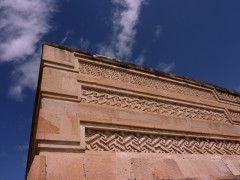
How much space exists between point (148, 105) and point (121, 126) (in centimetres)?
85

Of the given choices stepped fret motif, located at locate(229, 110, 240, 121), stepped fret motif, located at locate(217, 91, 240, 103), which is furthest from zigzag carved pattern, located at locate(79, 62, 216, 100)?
stepped fret motif, located at locate(229, 110, 240, 121)

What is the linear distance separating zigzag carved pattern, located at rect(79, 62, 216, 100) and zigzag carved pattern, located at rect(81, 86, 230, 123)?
37cm

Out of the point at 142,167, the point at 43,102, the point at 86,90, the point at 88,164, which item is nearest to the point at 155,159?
the point at 142,167

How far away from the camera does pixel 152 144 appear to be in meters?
3.01

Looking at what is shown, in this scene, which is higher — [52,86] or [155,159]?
[52,86]

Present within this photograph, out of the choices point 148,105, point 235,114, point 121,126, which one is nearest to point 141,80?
point 148,105

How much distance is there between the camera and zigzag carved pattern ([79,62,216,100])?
11.9 ft

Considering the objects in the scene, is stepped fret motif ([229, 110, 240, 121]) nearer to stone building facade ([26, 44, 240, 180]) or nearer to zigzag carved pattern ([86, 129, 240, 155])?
stone building facade ([26, 44, 240, 180])

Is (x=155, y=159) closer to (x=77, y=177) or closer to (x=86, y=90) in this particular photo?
(x=77, y=177)

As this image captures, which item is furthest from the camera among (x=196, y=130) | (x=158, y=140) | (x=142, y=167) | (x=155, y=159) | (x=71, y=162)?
(x=196, y=130)

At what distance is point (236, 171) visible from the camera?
335cm

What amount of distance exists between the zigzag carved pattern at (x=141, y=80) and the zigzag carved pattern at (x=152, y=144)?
1.11 meters

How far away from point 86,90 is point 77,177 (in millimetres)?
1349

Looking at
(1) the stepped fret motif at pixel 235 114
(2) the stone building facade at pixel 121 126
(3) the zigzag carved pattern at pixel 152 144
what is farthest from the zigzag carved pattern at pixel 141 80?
(3) the zigzag carved pattern at pixel 152 144
